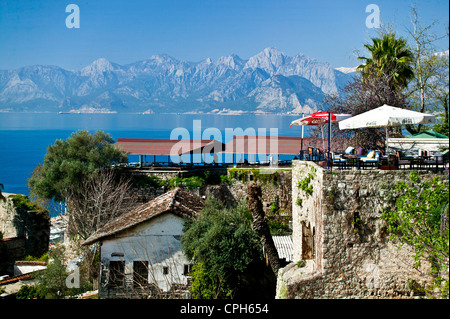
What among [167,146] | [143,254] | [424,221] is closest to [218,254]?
[143,254]

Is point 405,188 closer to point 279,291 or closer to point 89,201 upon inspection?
point 279,291

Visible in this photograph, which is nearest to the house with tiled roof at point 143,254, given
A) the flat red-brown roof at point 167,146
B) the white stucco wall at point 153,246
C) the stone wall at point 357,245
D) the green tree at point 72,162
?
the white stucco wall at point 153,246

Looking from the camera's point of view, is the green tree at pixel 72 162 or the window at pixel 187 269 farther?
the green tree at pixel 72 162

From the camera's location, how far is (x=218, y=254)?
15.3 metres

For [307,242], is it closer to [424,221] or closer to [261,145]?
[424,221]

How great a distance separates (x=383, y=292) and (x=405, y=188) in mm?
2808

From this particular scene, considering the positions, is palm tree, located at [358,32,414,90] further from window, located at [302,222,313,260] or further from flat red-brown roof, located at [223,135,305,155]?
window, located at [302,222,313,260]

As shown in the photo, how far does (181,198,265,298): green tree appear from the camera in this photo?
15172mm

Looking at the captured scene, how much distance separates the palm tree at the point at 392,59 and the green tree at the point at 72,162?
1857 cm

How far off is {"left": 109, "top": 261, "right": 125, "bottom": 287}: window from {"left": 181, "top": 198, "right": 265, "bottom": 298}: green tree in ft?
8.77

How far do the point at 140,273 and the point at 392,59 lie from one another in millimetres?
17899

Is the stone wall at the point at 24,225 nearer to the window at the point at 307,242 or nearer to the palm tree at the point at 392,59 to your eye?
the window at the point at 307,242

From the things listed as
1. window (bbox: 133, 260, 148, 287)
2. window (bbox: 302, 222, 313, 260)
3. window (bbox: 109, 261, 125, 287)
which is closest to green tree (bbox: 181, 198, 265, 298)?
window (bbox: 133, 260, 148, 287)

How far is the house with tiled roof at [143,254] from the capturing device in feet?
53.1
